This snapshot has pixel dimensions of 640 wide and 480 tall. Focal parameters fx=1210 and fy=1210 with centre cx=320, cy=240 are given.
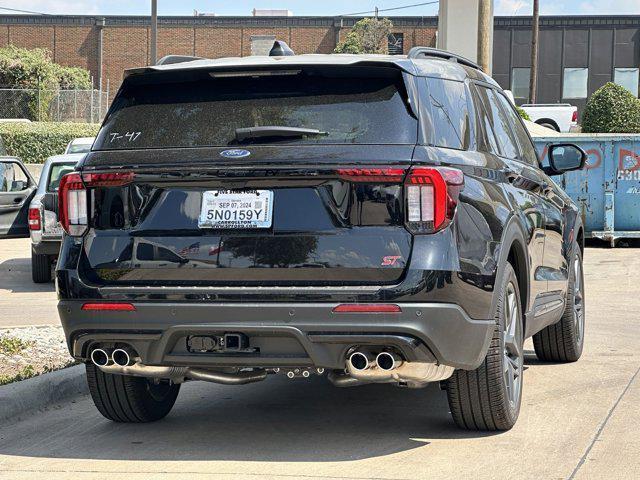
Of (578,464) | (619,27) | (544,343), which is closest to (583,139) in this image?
(544,343)

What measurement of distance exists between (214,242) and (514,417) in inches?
75.3

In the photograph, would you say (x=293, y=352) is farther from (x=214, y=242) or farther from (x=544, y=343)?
(x=544, y=343)

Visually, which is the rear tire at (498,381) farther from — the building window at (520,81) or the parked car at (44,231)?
the building window at (520,81)

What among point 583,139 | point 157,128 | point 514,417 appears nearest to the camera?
point 157,128

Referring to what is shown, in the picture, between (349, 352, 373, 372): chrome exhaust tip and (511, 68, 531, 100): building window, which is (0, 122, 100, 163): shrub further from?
(349, 352, 373, 372): chrome exhaust tip

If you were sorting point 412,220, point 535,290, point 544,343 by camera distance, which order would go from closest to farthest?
point 412,220 → point 535,290 → point 544,343

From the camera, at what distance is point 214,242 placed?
218 inches

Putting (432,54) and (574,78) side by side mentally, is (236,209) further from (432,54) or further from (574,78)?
(574,78)

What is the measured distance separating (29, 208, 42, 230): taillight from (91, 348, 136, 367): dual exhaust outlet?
30.9 ft

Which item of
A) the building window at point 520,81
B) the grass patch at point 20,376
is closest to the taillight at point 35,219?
the grass patch at point 20,376

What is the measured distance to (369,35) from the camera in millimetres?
65875

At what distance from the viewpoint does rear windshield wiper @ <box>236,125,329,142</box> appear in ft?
18.3

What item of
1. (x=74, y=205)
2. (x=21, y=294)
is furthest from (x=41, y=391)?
(x=21, y=294)

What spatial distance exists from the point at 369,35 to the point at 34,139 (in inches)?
1257
